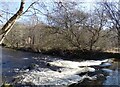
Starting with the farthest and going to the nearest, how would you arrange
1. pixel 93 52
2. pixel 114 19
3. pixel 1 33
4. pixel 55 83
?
pixel 114 19 → pixel 93 52 → pixel 55 83 → pixel 1 33

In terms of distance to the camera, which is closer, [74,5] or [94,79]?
[74,5]

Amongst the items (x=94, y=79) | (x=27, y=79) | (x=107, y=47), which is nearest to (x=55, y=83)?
(x=27, y=79)

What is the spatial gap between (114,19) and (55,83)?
25.3 metres

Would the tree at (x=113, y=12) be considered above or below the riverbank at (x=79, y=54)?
above

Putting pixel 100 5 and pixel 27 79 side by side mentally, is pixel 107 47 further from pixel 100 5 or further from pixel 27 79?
A: pixel 27 79

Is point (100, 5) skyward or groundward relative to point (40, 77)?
skyward

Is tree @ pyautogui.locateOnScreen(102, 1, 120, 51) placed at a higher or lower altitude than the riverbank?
higher

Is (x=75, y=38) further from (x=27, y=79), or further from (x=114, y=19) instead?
(x=27, y=79)

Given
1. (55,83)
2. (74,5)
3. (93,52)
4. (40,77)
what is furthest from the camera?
(93,52)

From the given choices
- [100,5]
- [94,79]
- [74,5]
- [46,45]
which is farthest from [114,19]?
[74,5]

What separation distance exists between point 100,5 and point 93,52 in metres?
7.59

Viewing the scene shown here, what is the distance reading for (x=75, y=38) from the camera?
38.1m

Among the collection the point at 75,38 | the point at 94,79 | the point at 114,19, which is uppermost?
the point at 114,19

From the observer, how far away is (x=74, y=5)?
21.4 ft
